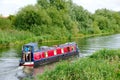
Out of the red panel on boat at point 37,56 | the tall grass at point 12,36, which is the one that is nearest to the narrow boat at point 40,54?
the red panel on boat at point 37,56

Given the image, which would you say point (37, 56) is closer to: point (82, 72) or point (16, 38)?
point (82, 72)

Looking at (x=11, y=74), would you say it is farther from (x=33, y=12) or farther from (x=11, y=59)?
(x=33, y=12)

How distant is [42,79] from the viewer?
1478 cm

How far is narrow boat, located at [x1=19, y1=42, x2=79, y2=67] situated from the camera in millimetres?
28706

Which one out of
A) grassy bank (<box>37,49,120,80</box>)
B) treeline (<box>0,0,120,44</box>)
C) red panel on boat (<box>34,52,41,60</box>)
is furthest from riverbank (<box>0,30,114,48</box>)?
grassy bank (<box>37,49,120,80</box>)

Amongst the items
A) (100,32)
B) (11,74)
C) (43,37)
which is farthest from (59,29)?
(11,74)

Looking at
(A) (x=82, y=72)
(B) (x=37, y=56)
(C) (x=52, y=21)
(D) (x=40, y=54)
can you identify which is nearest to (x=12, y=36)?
(C) (x=52, y=21)

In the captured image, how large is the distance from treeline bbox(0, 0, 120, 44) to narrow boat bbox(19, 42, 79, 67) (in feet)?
75.9

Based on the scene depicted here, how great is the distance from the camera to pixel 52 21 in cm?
6994

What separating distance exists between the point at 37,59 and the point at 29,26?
3436 cm

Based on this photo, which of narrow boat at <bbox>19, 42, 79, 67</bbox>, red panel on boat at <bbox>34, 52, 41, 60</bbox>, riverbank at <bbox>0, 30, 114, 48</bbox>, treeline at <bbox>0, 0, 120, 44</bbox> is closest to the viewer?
narrow boat at <bbox>19, 42, 79, 67</bbox>

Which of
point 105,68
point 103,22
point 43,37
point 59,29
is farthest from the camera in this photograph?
point 103,22

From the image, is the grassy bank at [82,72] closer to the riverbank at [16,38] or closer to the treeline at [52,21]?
the riverbank at [16,38]

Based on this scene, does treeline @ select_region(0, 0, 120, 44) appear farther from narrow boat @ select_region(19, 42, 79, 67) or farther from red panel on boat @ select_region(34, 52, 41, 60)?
red panel on boat @ select_region(34, 52, 41, 60)
